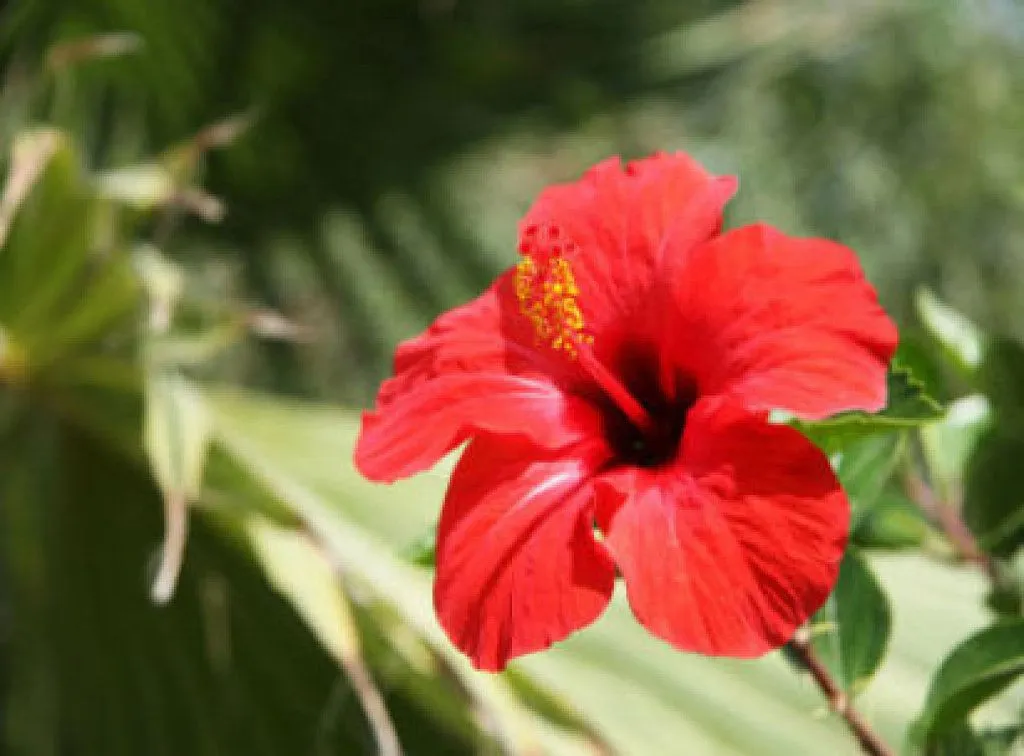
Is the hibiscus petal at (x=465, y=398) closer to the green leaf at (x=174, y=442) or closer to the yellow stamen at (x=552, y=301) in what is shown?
the yellow stamen at (x=552, y=301)

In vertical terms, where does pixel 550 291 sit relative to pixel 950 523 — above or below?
above

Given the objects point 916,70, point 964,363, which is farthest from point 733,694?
point 916,70

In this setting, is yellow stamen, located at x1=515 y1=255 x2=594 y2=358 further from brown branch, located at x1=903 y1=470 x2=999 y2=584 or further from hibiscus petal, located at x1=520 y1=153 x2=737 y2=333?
brown branch, located at x1=903 y1=470 x2=999 y2=584

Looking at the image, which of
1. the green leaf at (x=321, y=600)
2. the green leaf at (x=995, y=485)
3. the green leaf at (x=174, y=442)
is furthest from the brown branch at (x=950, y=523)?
the green leaf at (x=174, y=442)

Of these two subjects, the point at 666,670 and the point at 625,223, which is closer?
the point at 625,223

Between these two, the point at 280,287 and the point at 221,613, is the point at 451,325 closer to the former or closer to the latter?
the point at 221,613

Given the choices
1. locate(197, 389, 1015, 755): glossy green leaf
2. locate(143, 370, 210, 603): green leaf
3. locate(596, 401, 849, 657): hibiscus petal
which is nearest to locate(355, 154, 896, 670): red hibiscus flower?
locate(596, 401, 849, 657): hibiscus petal

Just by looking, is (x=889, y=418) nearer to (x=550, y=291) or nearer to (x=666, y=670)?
(x=550, y=291)

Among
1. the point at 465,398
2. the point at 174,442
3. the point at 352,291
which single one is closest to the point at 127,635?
the point at 174,442
